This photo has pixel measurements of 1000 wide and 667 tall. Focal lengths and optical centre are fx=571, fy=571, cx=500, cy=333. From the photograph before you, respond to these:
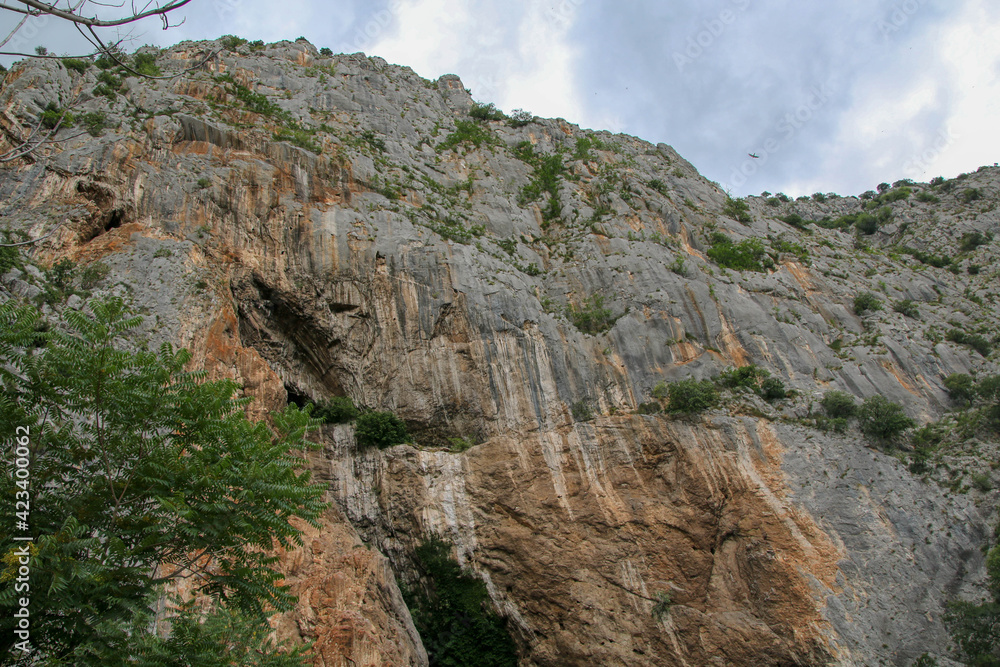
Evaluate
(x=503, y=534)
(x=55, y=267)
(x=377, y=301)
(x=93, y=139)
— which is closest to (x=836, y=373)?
(x=503, y=534)

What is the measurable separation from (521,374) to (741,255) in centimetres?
1966

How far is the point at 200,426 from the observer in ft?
31.3

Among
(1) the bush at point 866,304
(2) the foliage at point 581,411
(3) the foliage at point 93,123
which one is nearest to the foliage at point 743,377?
(2) the foliage at point 581,411

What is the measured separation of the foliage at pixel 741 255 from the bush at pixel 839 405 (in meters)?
12.3

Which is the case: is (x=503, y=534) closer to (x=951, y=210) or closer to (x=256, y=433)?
(x=256, y=433)

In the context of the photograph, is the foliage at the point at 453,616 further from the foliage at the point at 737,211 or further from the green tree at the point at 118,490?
the foliage at the point at 737,211

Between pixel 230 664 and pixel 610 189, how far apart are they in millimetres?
36224

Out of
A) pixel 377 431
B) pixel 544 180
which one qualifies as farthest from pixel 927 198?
pixel 377 431

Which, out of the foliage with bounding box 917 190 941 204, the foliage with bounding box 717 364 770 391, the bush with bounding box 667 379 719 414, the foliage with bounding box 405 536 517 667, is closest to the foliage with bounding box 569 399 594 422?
the bush with bounding box 667 379 719 414

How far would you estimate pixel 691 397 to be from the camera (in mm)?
23906

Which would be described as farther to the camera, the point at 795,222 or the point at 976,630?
the point at 795,222

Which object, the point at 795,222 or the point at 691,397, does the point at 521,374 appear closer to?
the point at 691,397

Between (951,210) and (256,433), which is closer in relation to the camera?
(256,433)

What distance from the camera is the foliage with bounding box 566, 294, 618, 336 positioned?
94.4 feet
